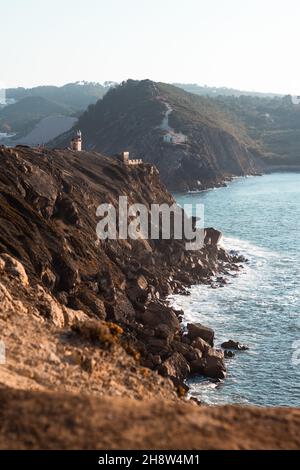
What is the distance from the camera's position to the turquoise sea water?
4416cm

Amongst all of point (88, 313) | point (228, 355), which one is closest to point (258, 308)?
point (228, 355)

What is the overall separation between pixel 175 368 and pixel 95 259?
1846 cm

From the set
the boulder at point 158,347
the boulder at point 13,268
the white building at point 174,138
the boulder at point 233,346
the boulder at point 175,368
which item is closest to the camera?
the boulder at point 13,268

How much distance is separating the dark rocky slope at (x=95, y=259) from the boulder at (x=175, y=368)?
73mm

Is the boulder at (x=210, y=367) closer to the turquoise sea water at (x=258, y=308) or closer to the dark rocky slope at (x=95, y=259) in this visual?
the dark rocky slope at (x=95, y=259)

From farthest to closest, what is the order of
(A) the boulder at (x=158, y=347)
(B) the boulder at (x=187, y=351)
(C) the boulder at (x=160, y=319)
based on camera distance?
(C) the boulder at (x=160, y=319)
(B) the boulder at (x=187, y=351)
(A) the boulder at (x=158, y=347)

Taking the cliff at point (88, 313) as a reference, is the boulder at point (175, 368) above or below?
below

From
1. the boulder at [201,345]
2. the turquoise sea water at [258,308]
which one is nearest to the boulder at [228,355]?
the turquoise sea water at [258,308]

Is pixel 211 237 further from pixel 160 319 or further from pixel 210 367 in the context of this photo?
pixel 210 367

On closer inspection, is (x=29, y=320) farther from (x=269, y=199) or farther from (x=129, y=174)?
(x=269, y=199)

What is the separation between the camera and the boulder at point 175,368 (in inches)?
1679

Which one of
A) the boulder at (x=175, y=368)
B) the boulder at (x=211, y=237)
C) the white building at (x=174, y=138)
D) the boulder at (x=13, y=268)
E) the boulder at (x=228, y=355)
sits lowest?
the boulder at (x=228, y=355)
